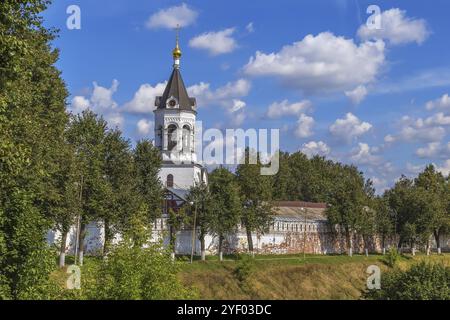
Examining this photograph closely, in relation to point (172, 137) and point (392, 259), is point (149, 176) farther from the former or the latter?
point (392, 259)

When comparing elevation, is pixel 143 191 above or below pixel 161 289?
above

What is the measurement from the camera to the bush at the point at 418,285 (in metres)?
32.8

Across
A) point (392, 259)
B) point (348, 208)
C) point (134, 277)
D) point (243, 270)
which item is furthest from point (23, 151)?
point (348, 208)

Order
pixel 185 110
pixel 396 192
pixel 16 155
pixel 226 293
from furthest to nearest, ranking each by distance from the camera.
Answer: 1. pixel 396 192
2. pixel 185 110
3. pixel 226 293
4. pixel 16 155

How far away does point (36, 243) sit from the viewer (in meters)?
24.5

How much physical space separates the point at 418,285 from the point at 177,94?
177ft

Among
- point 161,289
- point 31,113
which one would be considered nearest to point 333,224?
point 31,113

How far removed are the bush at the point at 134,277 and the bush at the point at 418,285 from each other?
44.0 feet

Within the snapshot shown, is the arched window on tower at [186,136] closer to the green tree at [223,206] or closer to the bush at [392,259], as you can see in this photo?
the green tree at [223,206]

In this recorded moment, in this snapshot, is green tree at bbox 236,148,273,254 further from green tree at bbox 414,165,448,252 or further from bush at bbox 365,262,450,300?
bush at bbox 365,262,450,300

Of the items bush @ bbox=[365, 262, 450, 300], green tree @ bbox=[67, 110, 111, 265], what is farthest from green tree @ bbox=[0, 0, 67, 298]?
bush @ bbox=[365, 262, 450, 300]

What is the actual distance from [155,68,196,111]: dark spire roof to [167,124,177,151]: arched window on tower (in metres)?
2.61

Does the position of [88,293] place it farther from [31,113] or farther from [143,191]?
[143,191]
